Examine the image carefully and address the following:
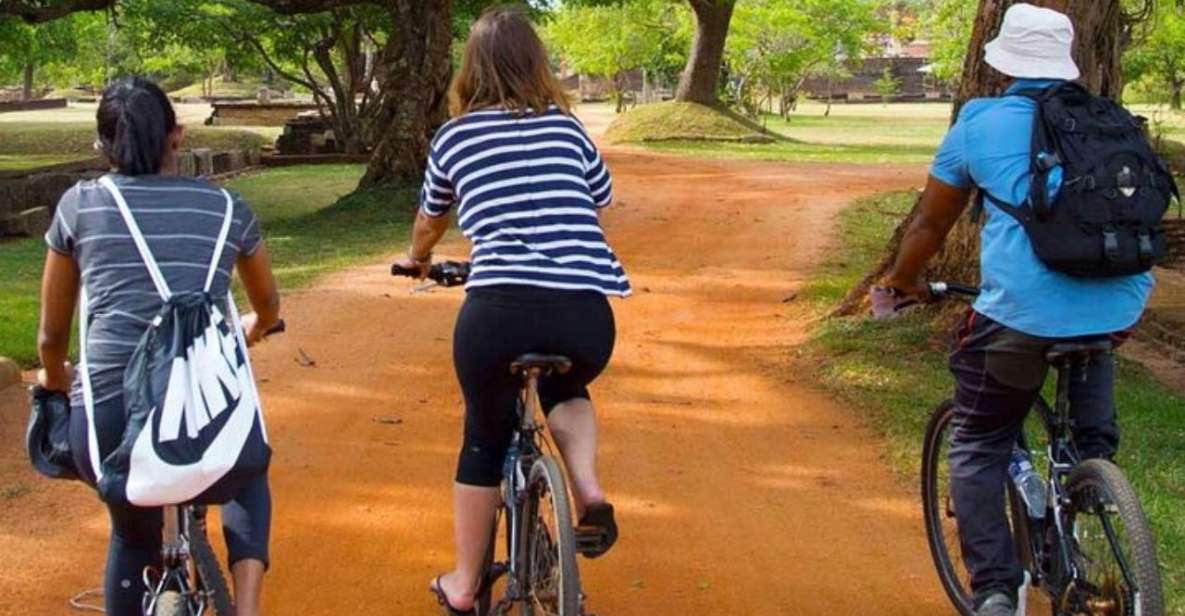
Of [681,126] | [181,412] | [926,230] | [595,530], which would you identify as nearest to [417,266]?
[595,530]

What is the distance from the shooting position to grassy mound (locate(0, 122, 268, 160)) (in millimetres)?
33125

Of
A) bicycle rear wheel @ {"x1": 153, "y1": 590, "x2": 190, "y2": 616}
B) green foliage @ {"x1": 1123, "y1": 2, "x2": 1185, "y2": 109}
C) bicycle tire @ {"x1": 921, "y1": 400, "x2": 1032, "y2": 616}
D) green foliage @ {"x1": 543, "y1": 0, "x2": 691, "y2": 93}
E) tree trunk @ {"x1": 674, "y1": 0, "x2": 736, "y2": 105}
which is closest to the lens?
bicycle rear wheel @ {"x1": 153, "y1": 590, "x2": 190, "y2": 616}

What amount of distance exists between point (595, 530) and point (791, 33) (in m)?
40.4

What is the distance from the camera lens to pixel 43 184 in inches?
918

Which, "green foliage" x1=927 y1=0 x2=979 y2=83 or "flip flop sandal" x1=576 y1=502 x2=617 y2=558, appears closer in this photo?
"flip flop sandal" x1=576 y1=502 x2=617 y2=558

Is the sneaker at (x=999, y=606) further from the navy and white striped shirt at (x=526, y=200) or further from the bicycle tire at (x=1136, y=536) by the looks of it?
the navy and white striped shirt at (x=526, y=200)

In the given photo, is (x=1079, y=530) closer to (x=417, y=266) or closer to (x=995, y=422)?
(x=995, y=422)

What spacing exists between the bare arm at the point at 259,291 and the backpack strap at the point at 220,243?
143 millimetres

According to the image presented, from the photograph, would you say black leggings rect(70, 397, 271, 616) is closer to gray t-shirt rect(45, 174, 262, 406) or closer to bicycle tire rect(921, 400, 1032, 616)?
gray t-shirt rect(45, 174, 262, 406)

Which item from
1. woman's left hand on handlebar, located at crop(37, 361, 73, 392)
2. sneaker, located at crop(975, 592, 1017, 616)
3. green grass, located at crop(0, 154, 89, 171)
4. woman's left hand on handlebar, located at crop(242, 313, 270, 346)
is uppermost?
woman's left hand on handlebar, located at crop(242, 313, 270, 346)

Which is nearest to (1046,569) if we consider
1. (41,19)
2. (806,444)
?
(806,444)

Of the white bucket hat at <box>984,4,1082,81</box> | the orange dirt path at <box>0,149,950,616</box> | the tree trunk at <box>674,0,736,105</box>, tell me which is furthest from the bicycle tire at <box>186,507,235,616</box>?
the tree trunk at <box>674,0,736,105</box>

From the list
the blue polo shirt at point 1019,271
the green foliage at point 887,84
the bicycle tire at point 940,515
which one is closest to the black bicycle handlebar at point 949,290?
the blue polo shirt at point 1019,271

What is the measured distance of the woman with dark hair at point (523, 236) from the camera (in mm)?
3906
